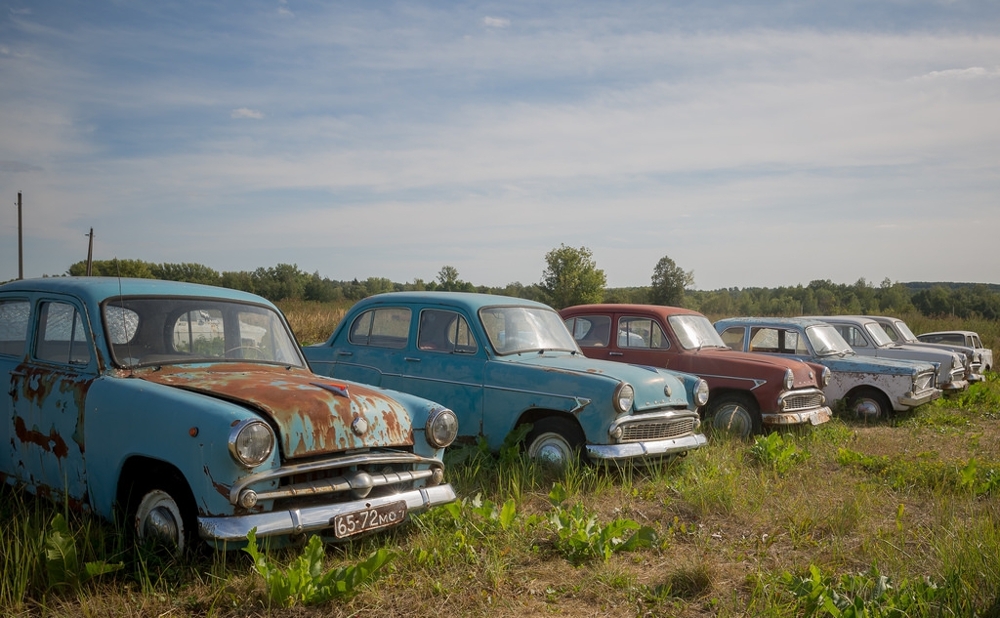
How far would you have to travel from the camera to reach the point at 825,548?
489 centimetres

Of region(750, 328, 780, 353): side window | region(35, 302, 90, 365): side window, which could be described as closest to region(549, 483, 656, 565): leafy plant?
region(35, 302, 90, 365): side window

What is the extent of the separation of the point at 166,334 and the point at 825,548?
452cm

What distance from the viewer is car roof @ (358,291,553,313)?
6.98 meters

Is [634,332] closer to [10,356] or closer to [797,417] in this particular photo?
[797,417]

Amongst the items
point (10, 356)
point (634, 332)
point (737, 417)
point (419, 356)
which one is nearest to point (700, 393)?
point (737, 417)

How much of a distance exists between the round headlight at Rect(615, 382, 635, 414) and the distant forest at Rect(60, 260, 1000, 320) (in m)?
17.3

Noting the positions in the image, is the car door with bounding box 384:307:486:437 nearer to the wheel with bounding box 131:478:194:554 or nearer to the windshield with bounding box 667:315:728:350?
the wheel with bounding box 131:478:194:554

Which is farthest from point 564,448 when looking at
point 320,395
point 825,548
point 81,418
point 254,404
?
point 81,418

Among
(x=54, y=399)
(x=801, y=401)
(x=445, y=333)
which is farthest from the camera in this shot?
(x=801, y=401)

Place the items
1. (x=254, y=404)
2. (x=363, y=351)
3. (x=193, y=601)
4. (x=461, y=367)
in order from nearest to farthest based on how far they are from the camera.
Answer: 1. (x=193, y=601)
2. (x=254, y=404)
3. (x=461, y=367)
4. (x=363, y=351)

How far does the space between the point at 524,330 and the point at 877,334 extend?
9450mm

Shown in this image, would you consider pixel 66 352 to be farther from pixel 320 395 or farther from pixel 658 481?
pixel 658 481

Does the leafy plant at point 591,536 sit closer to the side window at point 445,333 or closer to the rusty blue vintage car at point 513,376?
the rusty blue vintage car at point 513,376

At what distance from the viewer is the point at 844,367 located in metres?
11.0
